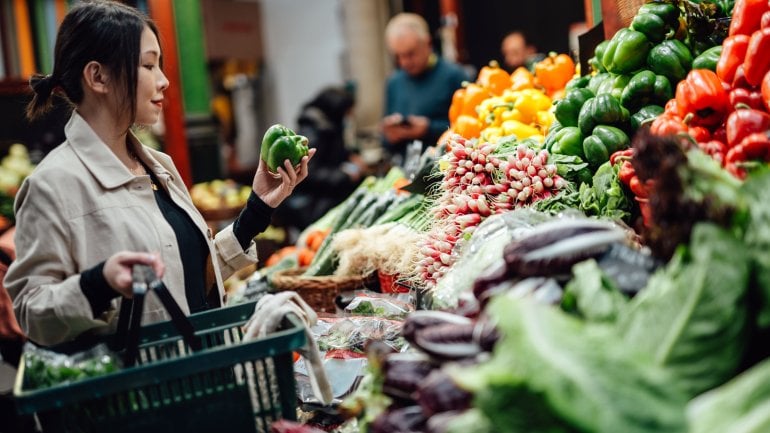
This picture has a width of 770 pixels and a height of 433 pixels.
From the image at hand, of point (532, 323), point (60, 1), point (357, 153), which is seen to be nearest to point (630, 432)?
point (532, 323)

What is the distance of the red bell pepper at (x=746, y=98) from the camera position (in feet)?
6.93

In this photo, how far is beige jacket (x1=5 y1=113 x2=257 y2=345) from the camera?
185cm

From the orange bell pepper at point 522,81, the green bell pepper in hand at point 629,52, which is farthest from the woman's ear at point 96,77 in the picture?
the orange bell pepper at point 522,81

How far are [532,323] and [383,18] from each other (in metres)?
11.6

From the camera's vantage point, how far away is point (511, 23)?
Answer: 37.8ft

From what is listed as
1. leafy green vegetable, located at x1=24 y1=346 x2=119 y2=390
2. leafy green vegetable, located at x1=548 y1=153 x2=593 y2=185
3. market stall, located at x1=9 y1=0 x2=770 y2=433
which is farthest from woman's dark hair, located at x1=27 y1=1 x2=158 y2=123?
leafy green vegetable, located at x1=548 y1=153 x2=593 y2=185

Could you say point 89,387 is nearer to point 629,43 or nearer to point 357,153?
point 629,43

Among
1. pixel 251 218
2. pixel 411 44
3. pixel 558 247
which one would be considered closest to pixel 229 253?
pixel 251 218

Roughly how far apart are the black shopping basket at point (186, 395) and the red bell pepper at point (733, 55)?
5.10 feet

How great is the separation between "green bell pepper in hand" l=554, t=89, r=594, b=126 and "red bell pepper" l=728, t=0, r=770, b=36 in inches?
23.5

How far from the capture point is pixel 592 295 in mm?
1356

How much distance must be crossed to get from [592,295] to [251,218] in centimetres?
154

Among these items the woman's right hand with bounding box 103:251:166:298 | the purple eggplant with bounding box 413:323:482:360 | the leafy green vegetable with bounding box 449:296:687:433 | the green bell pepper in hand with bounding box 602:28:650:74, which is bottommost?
the purple eggplant with bounding box 413:323:482:360

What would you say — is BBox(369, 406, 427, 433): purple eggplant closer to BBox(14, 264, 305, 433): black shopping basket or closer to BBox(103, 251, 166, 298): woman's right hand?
BBox(14, 264, 305, 433): black shopping basket
